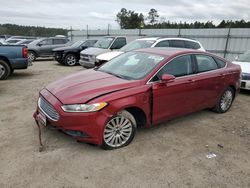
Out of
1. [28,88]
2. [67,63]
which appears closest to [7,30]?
[67,63]

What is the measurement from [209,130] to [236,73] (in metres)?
1.88

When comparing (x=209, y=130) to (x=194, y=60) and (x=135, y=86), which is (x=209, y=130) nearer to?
(x=194, y=60)

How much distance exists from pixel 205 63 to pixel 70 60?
31.4ft

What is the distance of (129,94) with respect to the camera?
12.0 ft

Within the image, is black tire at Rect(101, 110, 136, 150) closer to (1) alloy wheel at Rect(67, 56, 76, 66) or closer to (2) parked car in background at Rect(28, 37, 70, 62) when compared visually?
(1) alloy wheel at Rect(67, 56, 76, 66)

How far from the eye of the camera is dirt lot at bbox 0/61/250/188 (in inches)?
117

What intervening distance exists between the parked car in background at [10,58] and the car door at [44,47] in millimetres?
6750

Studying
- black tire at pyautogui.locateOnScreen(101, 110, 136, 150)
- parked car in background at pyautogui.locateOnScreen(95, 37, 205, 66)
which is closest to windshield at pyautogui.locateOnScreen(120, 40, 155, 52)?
parked car in background at pyautogui.locateOnScreen(95, 37, 205, 66)

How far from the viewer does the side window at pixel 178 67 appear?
4.14 metres

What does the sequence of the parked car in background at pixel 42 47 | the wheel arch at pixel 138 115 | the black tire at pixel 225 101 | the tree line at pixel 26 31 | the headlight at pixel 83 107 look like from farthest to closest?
1. the tree line at pixel 26 31
2. the parked car in background at pixel 42 47
3. the black tire at pixel 225 101
4. the wheel arch at pixel 138 115
5. the headlight at pixel 83 107

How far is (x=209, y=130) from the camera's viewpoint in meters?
4.60

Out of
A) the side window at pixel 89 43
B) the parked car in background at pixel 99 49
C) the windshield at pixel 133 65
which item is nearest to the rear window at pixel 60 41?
the side window at pixel 89 43

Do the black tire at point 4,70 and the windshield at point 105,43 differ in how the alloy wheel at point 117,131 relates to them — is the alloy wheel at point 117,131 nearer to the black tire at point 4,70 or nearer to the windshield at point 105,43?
the black tire at point 4,70

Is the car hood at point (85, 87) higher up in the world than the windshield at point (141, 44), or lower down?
lower down
